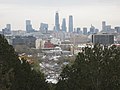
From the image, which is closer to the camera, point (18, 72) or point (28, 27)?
point (18, 72)

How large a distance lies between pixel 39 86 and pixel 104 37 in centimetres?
9288

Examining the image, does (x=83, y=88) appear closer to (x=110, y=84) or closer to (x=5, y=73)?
(x=110, y=84)

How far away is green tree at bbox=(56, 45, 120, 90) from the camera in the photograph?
14.9 meters

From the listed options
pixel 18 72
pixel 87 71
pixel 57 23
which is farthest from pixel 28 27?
pixel 87 71

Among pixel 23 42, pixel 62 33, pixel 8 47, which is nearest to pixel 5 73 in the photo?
pixel 8 47

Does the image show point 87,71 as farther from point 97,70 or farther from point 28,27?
point 28,27

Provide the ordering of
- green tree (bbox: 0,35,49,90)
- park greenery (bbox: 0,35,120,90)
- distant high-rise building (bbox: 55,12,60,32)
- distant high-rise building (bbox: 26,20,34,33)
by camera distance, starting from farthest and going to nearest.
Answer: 1. distant high-rise building (bbox: 26,20,34,33)
2. distant high-rise building (bbox: 55,12,60,32)
3. park greenery (bbox: 0,35,120,90)
4. green tree (bbox: 0,35,49,90)

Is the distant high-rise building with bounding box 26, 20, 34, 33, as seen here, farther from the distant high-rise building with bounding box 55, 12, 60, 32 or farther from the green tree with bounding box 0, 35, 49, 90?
the green tree with bounding box 0, 35, 49, 90

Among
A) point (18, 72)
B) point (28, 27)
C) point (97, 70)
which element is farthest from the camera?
point (28, 27)

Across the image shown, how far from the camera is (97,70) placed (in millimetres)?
14914

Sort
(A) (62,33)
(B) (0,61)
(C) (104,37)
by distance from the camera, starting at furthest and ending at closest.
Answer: (A) (62,33), (C) (104,37), (B) (0,61)

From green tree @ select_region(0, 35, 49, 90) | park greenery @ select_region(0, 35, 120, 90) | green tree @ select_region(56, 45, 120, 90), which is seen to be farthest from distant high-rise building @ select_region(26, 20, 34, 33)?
green tree @ select_region(56, 45, 120, 90)

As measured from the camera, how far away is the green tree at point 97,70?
14.9 m

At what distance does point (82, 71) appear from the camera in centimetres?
1513
